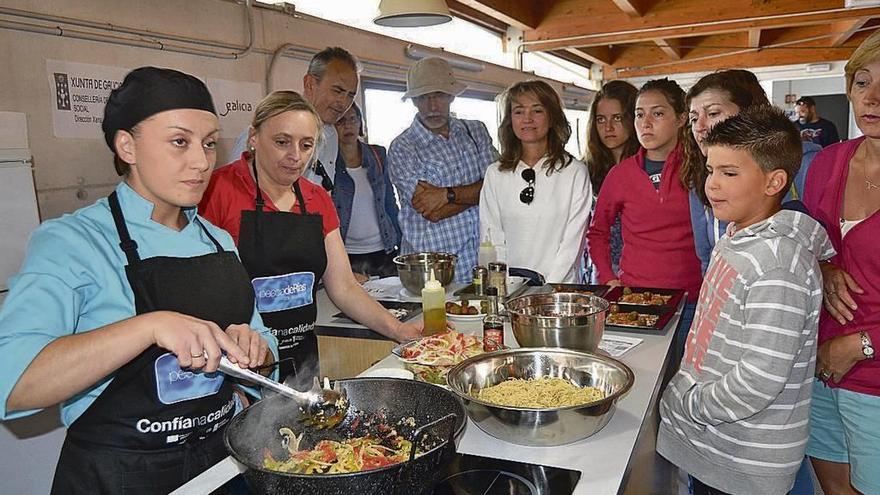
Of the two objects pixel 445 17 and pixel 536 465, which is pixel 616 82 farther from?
pixel 536 465

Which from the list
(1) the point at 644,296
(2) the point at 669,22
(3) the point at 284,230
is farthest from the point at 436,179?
(2) the point at 669,22

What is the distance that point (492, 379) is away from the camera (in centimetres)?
168

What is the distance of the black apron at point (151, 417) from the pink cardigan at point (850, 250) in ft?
5.73

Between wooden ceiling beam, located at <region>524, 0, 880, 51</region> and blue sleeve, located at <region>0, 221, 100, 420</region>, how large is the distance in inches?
255

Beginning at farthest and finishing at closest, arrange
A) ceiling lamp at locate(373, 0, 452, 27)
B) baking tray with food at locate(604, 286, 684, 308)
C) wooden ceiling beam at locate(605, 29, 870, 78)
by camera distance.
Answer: wooden ceiling beam at locate(605, 29, 870, 78) → ceiling lamp at locate(373, 0, 452, 27) → baking tray with food at locate(604, 286, 684, 308)

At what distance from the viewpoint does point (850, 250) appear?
1878 mm

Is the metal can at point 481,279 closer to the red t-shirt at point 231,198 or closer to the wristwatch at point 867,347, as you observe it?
the red t-shirt at point 231,198

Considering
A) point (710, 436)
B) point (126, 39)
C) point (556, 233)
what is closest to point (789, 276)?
point (710, 436)

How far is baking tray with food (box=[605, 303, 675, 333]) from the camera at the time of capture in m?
2.25

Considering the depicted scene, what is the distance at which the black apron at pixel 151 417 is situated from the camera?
1394 millimetres

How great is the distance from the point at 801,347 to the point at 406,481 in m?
1.11

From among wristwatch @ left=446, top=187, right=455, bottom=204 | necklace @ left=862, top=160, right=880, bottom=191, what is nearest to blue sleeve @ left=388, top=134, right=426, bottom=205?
wristwatch @ left=446, top=187, right=455, bottom=204

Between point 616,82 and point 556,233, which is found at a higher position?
point 616,82

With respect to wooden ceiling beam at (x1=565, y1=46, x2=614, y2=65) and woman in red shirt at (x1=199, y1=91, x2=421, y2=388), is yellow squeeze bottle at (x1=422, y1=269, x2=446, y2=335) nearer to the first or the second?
woman in red shirt at (x1=199, y1=91, x2=421, y2=388)
